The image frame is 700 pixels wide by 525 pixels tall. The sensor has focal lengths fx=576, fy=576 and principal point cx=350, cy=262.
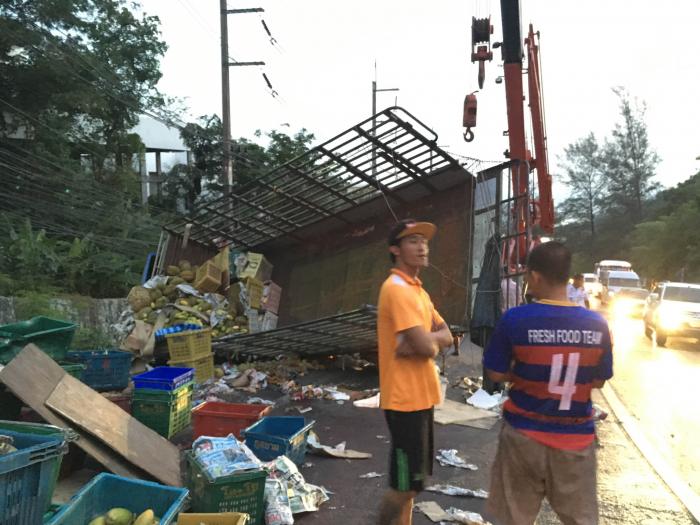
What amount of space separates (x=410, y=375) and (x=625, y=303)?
27.8 meters

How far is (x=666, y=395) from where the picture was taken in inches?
352

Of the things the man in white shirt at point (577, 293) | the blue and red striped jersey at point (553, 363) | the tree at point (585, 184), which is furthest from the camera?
the tree at point (585, 184)

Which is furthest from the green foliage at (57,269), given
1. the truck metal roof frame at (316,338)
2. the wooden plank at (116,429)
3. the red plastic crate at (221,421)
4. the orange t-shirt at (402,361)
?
the orange t-shirt at (402,361)

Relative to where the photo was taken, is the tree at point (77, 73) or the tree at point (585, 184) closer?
the tree at point (77, 73)

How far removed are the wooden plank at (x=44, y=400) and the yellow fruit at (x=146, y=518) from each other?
90 cm

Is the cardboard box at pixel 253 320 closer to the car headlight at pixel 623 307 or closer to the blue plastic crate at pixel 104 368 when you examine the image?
the blue plastic crate at pixel 104 368

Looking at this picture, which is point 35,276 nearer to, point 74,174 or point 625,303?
point 74,174

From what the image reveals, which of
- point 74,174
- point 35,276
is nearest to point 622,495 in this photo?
point 35,276

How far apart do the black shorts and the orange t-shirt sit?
58 mm

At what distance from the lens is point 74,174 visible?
1808 cm

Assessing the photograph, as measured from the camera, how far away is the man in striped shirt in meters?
2.66

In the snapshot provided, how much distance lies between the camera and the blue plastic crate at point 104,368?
7.76 meters

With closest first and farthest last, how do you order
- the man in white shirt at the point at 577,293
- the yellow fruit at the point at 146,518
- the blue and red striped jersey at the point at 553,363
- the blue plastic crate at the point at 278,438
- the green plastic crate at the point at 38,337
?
the blue and red striped jersey at the point at 553,363
the yellow fruit at the point at 146,518
the blue plastic crate at the point at 278,438
the green plastic crate at the point at 38,337
the man in white shirt at the point at 577,293

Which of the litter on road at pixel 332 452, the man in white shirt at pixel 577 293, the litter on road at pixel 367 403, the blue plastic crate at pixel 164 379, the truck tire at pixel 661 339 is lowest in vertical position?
the truck tire at pixel 661 339
